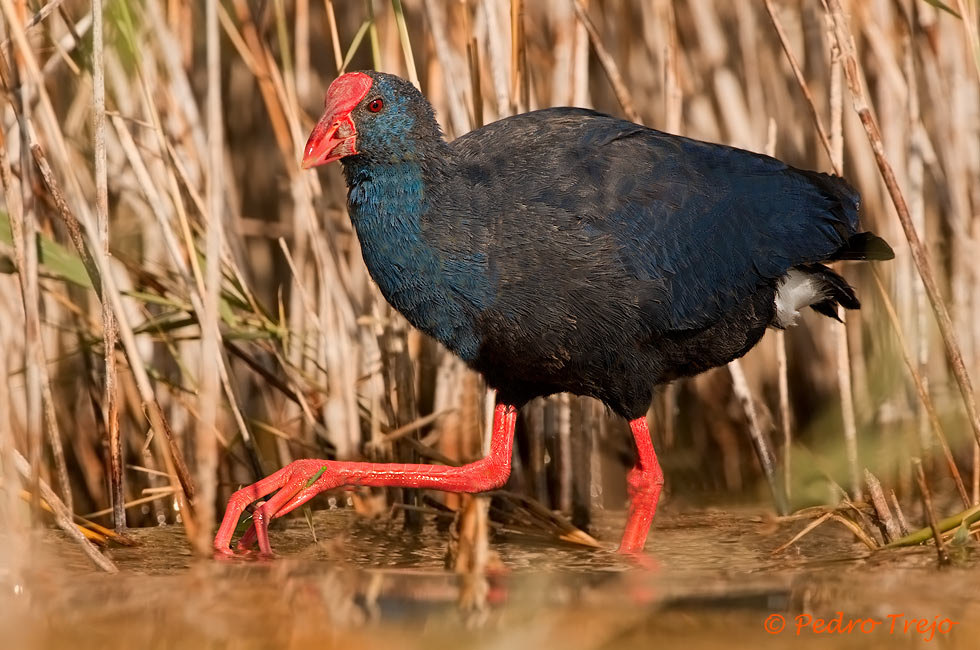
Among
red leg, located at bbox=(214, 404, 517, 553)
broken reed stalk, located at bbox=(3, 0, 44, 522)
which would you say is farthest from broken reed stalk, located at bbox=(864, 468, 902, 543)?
broken reed stalk, located at bbox=(3, 0, 44, 522)

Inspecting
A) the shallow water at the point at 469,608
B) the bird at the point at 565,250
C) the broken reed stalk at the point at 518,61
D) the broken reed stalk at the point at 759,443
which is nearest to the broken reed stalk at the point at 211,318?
the shallow water at the point at 469,608

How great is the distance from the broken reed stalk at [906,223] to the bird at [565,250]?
22cm

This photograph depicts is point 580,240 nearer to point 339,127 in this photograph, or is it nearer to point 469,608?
point 339,127

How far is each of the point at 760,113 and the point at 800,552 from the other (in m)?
1.55

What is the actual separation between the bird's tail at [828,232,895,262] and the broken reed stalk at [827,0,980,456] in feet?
0.55

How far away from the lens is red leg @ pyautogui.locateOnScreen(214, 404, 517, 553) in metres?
2.55

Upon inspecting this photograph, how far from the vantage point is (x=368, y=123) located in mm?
2613

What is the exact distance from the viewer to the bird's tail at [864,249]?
290 centimetres

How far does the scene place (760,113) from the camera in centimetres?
376

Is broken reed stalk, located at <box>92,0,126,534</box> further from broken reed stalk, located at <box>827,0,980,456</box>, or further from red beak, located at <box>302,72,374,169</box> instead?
broken reed stalk, located at <box>827,0,980,456</box>

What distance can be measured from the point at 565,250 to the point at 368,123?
531mm

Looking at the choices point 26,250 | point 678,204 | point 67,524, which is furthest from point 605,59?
point 67,524

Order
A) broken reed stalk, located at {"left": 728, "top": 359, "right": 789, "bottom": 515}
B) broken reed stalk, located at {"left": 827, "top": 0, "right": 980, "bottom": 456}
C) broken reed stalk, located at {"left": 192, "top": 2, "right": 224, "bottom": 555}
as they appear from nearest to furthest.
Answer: broken reed stalk, located at {"left": 192, "top": 2, "right": 224, "bottom": 555} < broken reed stalk, located at {"left": 827, "top": 0, "right": 980, "bottom": 456} < broken reed stalk, located at {"left": 728, "top": 359, "right": 789, "bottom": 515}

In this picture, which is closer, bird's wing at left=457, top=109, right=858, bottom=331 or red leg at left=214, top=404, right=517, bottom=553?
red leg at left=214, top=404, right=517, bottom=553
